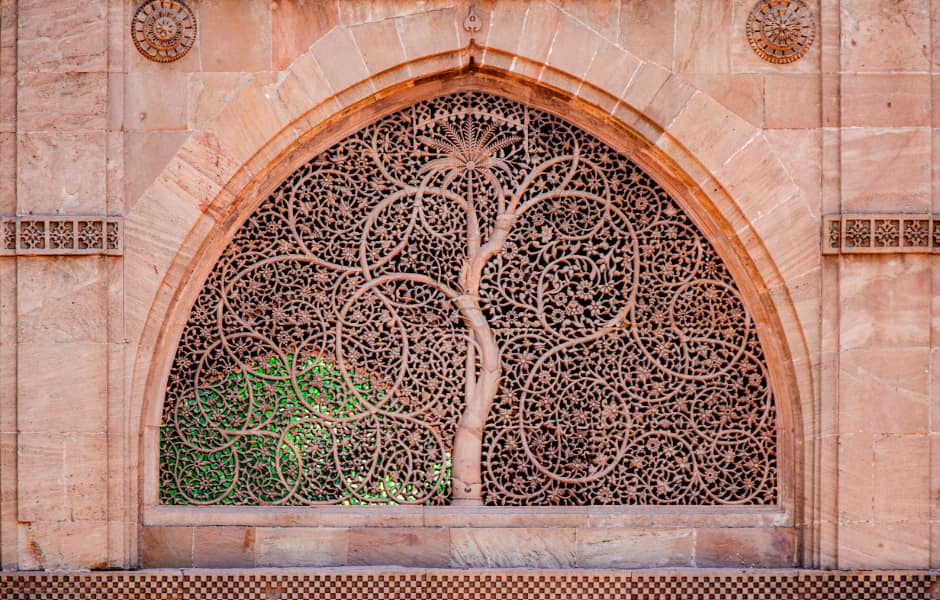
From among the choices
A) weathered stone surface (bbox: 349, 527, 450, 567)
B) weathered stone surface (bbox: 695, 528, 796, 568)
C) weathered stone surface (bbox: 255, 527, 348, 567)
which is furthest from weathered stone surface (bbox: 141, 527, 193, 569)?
weathered stone surface (bbox: 695, 528, 796, 568)

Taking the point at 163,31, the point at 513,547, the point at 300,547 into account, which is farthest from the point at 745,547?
the point at 163,31

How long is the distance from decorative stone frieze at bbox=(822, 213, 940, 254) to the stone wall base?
5.46ft

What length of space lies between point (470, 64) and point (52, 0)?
2175 mm

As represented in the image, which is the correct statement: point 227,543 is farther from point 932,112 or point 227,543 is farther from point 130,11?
point 932,112

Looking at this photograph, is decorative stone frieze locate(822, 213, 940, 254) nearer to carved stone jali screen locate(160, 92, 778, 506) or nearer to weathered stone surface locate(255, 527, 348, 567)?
carved stone jali screen locate(160, 92, 778, 506)

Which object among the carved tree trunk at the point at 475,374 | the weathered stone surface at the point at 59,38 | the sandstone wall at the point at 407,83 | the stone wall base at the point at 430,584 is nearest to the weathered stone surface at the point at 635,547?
the sandstone wall at the point at 407,83

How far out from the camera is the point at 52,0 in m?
6.79

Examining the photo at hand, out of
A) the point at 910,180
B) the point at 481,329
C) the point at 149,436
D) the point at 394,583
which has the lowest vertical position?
the point at 394,583

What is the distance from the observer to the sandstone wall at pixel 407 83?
6668 mm

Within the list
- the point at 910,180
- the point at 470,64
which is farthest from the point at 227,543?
the point at 910,180

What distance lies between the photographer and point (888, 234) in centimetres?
666

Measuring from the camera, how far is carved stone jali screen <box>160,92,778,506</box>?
688cm

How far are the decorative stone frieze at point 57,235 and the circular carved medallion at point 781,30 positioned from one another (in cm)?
342

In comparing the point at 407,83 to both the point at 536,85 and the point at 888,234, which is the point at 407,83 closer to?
the point at 536,85
